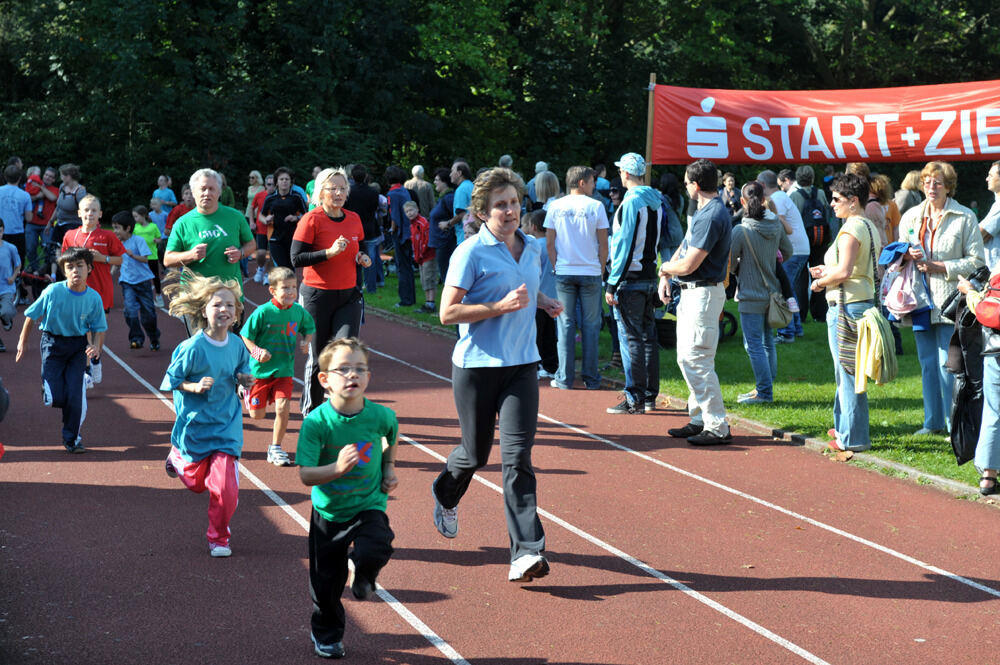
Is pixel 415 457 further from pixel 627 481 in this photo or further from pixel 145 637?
pixel 145 637

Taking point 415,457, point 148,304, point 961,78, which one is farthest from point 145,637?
point 961,78

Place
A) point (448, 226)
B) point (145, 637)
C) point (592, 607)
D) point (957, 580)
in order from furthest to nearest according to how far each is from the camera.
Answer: point (448, 226) < point (957, 580) < point (592, 607) < point (145, 637)

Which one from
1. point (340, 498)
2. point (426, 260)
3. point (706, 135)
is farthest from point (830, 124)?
point (340, 498)

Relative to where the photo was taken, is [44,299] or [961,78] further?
[961,78]

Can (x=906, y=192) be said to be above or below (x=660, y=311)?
above

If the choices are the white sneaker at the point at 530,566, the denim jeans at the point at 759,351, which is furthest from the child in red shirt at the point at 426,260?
the white sneaker at the point at 530,566

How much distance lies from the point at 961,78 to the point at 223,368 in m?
41.9

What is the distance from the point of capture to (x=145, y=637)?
18.3 ft

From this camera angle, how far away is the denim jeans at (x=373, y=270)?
64.3 feet

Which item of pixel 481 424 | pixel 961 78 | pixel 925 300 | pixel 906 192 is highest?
pixel 961 78

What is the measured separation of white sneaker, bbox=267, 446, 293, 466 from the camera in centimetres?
910

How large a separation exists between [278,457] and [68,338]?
80.7 inches

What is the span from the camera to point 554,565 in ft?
22.4

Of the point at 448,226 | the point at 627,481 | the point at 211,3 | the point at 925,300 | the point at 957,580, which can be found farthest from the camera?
the point at 211,3
